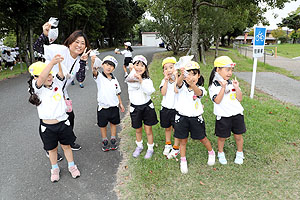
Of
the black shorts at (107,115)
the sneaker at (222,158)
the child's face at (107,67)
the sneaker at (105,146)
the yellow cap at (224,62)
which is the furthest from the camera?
the sneaker at (105,146)

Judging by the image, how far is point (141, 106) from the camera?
347 cm

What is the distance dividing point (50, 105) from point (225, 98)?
8.14 feet

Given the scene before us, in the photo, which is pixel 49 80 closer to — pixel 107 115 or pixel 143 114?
pixel 107 115

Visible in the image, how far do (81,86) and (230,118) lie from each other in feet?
22.3

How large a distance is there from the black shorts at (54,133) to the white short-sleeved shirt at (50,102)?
12 cm

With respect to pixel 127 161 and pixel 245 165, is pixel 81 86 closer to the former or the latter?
pixel 127 161

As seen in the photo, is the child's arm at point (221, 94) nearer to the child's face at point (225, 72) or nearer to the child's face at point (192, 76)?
the child's face at point (225, 72)

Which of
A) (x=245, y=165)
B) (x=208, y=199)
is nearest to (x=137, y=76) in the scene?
(x=208, y=199)

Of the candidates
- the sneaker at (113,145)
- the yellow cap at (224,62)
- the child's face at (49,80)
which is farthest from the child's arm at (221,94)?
the child's face at (49,80)

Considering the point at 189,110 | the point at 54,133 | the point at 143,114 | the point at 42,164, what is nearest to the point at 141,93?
the point at 143,114

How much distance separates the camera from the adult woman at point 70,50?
3.12 meters

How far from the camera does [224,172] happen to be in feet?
10.6

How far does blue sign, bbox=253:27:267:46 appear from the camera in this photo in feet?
20.9

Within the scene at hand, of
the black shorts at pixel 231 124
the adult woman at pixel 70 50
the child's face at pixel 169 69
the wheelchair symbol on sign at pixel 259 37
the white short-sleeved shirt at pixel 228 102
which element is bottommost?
the black shorts at pixel 231 124
